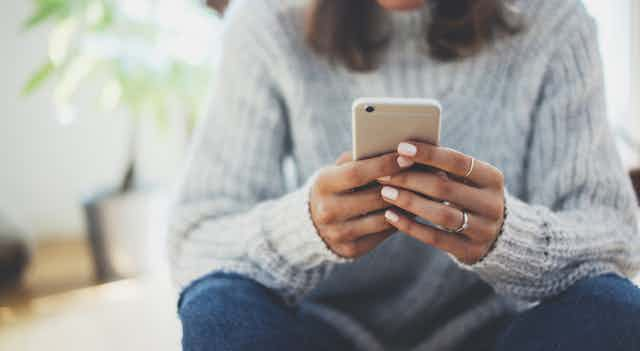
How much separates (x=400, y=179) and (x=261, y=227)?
0.62 ft

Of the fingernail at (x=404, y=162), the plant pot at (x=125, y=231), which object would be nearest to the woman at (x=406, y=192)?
the fingernail at (x=404, y=162)

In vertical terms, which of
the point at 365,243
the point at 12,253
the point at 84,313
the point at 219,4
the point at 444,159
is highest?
the point at 219,4

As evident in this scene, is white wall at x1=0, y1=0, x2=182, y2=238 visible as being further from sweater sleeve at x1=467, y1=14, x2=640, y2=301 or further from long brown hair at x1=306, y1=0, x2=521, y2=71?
sweater sleeve at x1=467, y1=14, x2=640, y2=301

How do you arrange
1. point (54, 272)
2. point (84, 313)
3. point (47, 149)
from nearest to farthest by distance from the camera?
point (84, 313)
point (54, 272)
point (47, 149)

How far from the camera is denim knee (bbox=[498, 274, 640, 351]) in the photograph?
1.58 ft

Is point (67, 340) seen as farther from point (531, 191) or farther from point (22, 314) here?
point (531, 191)

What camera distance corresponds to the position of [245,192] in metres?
0.73

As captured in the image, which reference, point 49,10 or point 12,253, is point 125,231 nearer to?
point 12,253

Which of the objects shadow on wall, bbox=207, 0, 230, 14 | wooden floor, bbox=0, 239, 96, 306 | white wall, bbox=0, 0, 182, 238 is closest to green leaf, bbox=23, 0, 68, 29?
shadow on wall, bbox=207, 0, 230, 14

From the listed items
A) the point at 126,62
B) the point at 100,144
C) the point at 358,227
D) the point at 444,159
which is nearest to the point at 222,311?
the point at 358,227

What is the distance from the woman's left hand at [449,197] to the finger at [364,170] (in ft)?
0.03

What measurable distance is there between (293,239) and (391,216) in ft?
0.40

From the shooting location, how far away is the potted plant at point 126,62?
4.50ft

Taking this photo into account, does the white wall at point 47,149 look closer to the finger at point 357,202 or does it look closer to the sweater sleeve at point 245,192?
the sweater sleeve at point 245,192
